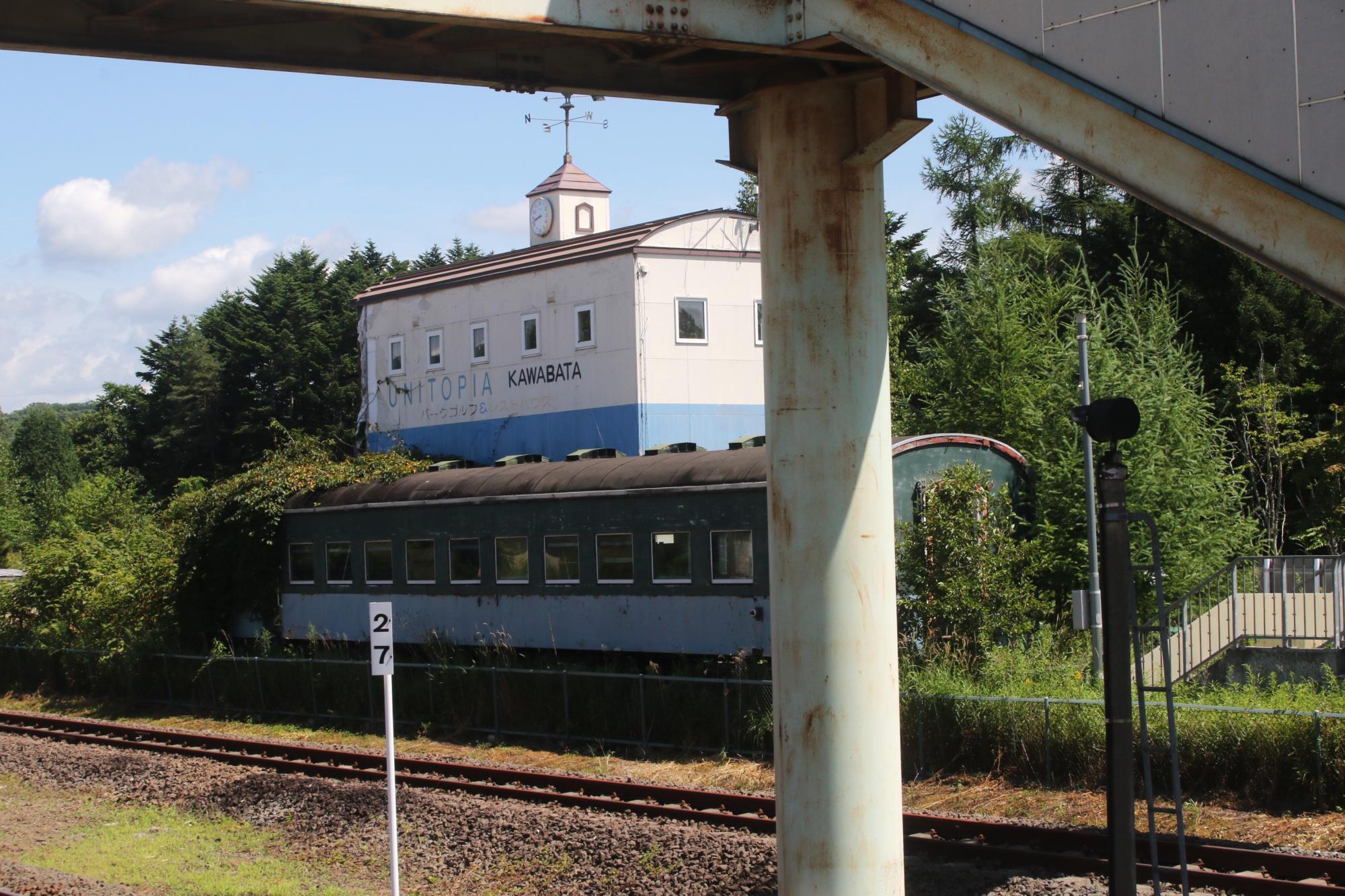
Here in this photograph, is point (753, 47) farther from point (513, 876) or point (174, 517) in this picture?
point (174, 517)

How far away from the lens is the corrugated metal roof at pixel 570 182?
124 feet

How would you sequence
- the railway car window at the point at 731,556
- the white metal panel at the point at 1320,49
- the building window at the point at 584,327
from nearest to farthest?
the white metal panel at the point at 1320,49, the railway car window at the point at 731,556, the building window at the point at 584,327

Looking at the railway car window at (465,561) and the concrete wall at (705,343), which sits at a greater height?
the concrete wall at (705,343)

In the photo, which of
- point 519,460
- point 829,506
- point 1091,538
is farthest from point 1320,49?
point 519,460

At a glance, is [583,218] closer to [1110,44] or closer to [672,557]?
[672,557]

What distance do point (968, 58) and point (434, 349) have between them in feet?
77.3

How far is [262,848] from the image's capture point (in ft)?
50.9

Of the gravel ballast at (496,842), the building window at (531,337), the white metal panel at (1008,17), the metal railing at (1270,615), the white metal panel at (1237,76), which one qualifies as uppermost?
the building window at (531,337)

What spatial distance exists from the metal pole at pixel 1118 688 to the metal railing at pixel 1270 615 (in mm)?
12714

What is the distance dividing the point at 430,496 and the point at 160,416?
54.1 m

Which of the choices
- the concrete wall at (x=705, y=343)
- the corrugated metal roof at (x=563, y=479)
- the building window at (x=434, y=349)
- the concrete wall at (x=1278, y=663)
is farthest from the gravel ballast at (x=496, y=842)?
the building window at (x=434, y=349)

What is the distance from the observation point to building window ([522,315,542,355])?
1139 inches

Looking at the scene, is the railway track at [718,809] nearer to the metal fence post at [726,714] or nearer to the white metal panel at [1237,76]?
the metal fence post at [726,714]

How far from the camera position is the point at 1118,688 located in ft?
25.1
